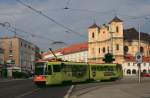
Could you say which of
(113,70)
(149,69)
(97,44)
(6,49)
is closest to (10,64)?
(6,49)

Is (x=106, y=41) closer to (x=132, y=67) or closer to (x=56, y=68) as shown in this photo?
(x=132, y=67)

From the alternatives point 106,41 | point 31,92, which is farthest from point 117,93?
point 106,41

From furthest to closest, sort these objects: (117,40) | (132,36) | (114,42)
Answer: (132,36), (117,40), (114,42)

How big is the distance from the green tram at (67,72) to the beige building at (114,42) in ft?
267

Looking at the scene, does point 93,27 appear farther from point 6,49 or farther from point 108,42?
point 6,49

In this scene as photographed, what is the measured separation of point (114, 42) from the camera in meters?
149

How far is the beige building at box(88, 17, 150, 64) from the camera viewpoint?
148875 mm

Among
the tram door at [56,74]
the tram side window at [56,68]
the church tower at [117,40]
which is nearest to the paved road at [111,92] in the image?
the tram door at [56,74]

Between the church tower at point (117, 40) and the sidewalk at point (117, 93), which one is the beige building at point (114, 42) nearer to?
the church tower at point (117, 40)

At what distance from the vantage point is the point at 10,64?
14275cm

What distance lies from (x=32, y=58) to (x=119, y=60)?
137 feet

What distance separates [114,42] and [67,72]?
325 ft

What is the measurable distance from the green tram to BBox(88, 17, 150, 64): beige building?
81430 mm

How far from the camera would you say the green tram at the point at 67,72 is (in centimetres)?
4691
